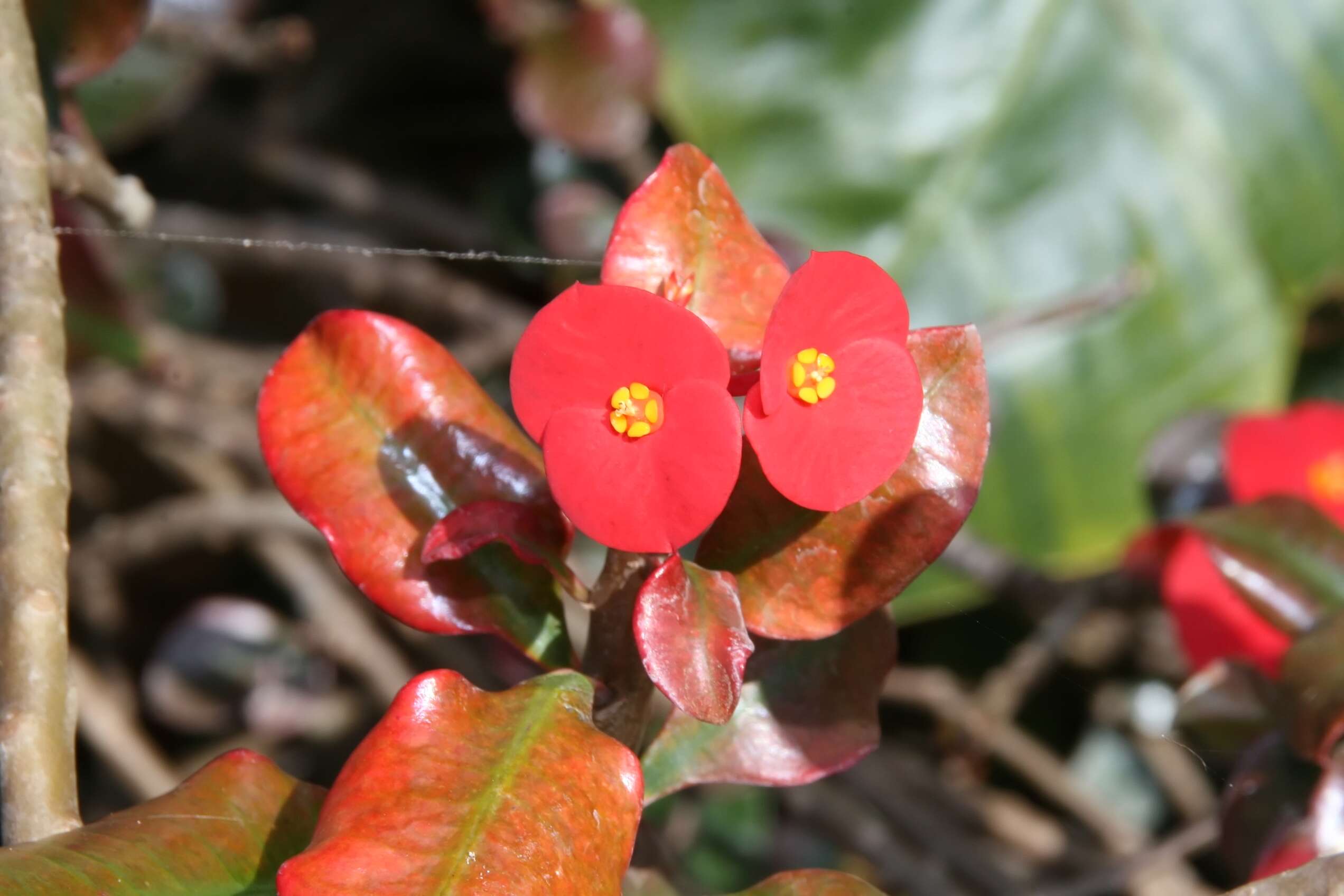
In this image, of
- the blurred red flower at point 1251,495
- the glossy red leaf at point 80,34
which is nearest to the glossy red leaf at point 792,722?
the blurred red flower at point 1251,495

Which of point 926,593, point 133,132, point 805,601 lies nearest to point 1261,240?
point 926,593

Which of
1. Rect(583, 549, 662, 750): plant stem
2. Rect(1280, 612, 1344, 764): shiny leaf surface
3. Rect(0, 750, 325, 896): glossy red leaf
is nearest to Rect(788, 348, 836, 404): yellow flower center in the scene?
Rect(583, 549, 662, 750): plant stem

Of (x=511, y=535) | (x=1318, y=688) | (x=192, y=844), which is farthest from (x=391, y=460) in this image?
(x=1318, y=688)

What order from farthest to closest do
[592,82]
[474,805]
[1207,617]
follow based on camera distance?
[592,82] → [1207,617] → [474,805]

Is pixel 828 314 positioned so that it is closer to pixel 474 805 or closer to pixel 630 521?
pixel 630 521

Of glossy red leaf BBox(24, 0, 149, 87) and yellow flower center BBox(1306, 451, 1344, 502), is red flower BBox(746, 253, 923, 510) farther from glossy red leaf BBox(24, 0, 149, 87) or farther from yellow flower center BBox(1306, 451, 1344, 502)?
yellow flower center BBox(1306, 451, 1344, 502)

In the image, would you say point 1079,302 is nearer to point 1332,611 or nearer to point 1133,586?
point 1332,611
